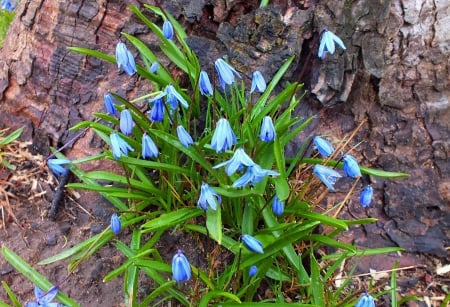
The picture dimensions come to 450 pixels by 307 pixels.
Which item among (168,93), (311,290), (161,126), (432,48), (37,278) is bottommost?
(37,278)

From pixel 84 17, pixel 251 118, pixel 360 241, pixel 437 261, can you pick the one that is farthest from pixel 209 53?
pixel 437 261

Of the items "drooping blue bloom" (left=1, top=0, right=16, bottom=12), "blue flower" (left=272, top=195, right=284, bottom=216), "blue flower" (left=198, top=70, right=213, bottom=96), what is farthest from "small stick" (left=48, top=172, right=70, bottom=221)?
"drooping blue bloom" (left=1, top=0, right=16, bottom=12)

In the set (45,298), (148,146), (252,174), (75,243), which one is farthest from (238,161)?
(75,243)

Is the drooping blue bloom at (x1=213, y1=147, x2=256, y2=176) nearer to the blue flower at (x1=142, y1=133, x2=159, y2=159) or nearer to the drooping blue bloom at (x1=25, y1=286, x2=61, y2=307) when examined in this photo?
the blue flower at (x1=142, y1=133, x2=159, y2=159)

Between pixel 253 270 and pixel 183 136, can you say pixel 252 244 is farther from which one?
pixel 183 136

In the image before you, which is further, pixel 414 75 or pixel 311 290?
pixel 414 75

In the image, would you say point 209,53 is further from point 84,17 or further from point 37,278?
point 37,278

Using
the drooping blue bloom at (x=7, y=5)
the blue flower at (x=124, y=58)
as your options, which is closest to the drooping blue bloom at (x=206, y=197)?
the blue flower at (x=124, y=58)
